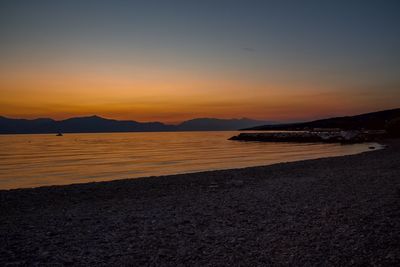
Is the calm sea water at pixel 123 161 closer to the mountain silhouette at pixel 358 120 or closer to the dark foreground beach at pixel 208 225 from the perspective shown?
the dark foreground beach at pixel 208 225

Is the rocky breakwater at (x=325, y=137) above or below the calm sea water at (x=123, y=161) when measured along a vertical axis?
above

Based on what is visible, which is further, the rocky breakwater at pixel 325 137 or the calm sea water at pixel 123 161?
the rocky breakwater at pixel 325 137

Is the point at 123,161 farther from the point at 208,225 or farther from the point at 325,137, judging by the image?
the point at 325,137

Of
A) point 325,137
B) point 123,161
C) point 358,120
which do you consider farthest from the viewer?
point 358,120

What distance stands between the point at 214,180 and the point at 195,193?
11.4 ft

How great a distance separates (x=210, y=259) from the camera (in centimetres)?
581

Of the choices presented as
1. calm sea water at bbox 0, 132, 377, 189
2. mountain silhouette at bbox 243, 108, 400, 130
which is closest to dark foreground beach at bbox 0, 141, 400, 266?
calm sea water at bbox 0, 132, 377, 189

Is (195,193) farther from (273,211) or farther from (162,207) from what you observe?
(273,211)

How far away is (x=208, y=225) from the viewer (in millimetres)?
8016

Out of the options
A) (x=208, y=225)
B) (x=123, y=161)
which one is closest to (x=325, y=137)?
(x=123, y=161)

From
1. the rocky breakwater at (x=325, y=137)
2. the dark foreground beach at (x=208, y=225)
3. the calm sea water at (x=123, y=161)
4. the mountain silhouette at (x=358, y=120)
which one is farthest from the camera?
the mountain silhouette at (x=358, y=120)

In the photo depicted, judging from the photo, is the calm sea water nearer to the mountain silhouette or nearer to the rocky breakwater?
the rocky breakwater

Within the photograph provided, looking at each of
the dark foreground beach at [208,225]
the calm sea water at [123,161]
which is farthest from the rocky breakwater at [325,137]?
the dark foreground beach at [208,225]

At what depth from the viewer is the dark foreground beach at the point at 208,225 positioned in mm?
5910
